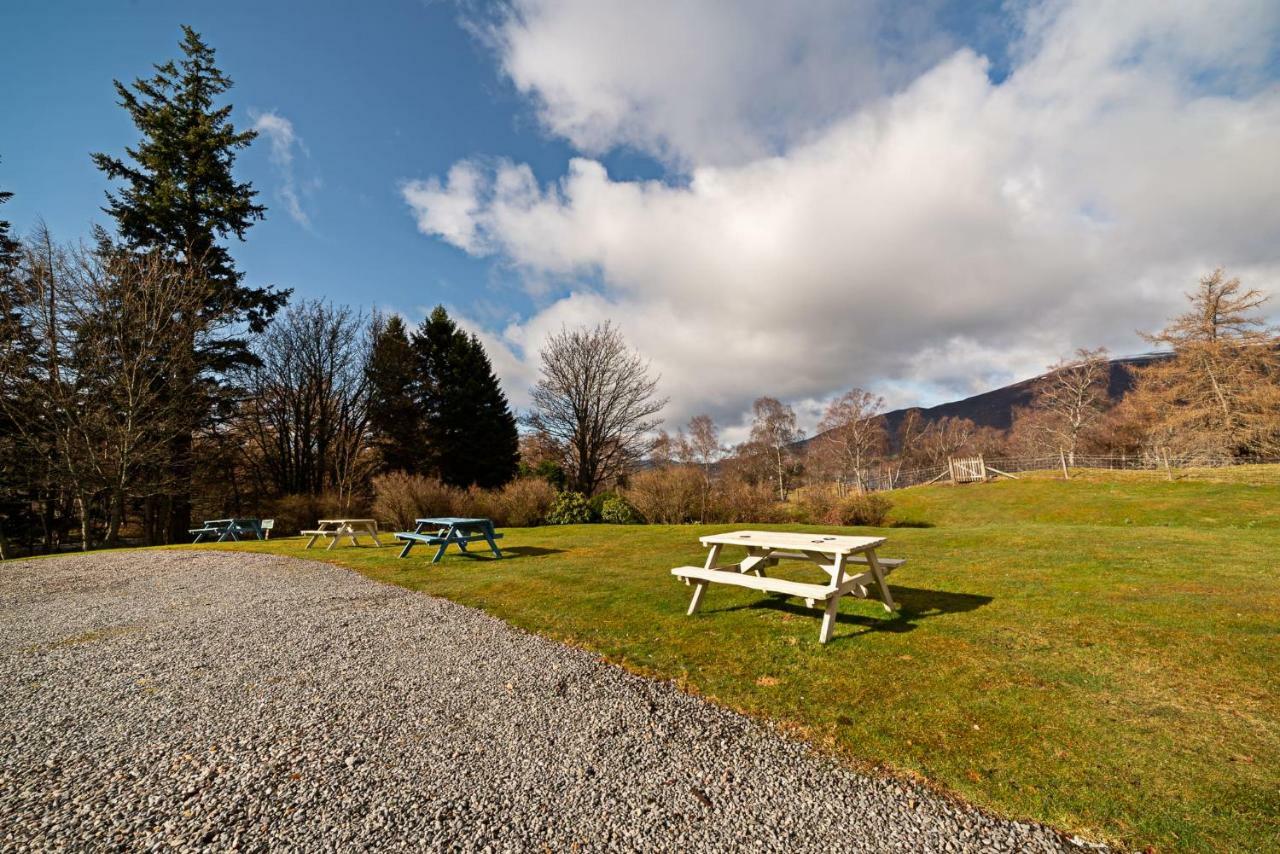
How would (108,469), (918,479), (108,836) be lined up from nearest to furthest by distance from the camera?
(108,836) < (108,469) < (918,479)

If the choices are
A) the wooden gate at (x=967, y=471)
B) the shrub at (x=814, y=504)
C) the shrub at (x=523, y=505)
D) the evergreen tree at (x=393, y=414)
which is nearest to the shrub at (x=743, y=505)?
the shrub at (x=814, y=504)

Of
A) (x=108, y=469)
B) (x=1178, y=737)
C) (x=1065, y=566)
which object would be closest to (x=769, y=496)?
(x=1065, y=566)

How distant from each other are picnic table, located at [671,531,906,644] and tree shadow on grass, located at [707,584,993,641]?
0.45 ft

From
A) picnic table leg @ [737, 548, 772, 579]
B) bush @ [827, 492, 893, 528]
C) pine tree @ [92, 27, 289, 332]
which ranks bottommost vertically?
bush @ [827, 492, 893, 528]

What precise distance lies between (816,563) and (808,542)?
429mm

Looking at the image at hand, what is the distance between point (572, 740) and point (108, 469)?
2022 centimetres

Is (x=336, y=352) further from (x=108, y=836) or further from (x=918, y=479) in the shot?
(x=918, y=479)

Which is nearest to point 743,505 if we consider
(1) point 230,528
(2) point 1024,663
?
(2) point 1024,663

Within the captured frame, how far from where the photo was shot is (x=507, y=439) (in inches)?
1136

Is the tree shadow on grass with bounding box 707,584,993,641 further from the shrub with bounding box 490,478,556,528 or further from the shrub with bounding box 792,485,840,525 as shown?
the shrub with bounding box 490,478,556,528

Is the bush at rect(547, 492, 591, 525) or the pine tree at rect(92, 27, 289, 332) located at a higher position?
the pine tree at rect(92, 27, 289, 332)

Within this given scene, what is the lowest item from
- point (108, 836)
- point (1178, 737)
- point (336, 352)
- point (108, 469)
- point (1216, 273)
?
point (1178, 737)

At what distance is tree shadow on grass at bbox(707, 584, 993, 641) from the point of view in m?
4.75

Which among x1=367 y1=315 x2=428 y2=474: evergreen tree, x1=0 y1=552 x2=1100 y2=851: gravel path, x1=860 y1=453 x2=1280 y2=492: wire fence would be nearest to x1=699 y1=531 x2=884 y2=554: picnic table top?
x1=0 y1=552 x2=1100 y2=851: gravel path
